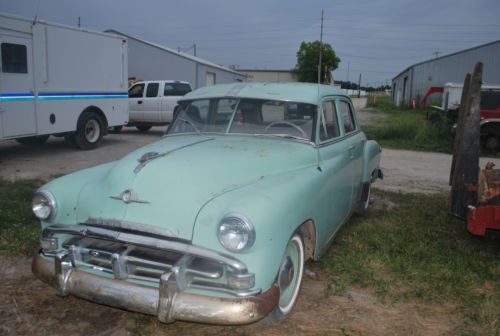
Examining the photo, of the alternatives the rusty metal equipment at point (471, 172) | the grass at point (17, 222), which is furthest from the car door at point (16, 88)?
the rusty metal equipment at point (471, 172)

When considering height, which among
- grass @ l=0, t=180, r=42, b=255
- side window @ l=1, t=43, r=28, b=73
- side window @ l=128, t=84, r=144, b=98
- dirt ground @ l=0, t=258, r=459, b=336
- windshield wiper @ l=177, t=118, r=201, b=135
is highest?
side window @ l=1, t=43, r=28, b=73

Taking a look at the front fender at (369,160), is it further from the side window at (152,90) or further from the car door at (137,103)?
the car door at (137,103)

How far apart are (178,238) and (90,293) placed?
0.66 m

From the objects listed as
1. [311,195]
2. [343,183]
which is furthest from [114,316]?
[343,183]

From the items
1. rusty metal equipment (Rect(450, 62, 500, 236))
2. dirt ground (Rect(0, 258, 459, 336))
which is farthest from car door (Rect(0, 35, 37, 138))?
rusty metal equipment (Rect(450, 62, 500, 236))

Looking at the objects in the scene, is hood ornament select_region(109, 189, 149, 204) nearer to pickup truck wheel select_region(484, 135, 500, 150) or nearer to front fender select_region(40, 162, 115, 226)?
front fender select_region(40, 162, 115, 226)

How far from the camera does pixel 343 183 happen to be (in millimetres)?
4398

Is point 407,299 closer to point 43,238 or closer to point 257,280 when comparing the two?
point 257,280

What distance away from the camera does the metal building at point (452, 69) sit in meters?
26.3

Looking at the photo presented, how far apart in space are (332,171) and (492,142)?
11.0m

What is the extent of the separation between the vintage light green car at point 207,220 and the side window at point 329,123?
0.10 ft

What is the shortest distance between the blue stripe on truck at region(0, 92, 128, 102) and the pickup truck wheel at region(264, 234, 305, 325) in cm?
781

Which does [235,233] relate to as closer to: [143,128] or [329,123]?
[329,123]

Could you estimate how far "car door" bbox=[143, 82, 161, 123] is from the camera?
14.6 metres
